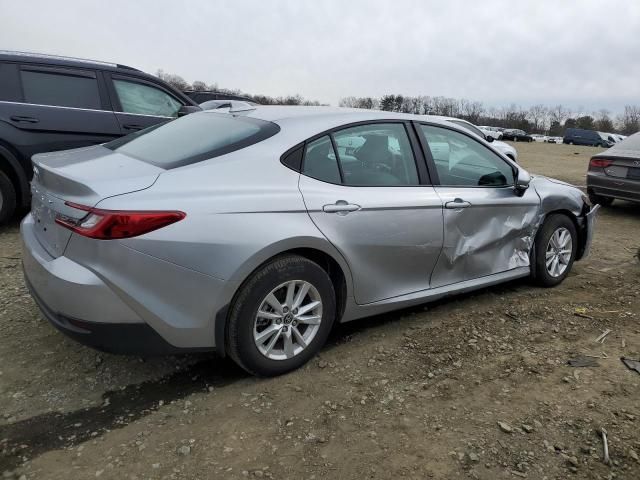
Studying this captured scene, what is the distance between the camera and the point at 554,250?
15.3ft

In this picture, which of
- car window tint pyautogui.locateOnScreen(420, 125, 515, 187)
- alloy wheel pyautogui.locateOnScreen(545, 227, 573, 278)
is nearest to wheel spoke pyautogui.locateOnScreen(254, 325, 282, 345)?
car window tint pyautogui.locateOnScreen(420, 125, 515, 187)

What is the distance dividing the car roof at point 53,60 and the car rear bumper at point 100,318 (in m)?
3.81

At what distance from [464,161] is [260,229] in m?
1.99

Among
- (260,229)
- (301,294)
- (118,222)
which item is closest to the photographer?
(118,222)

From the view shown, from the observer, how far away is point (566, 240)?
15.6 ft

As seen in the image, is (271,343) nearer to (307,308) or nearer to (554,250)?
(307,308)

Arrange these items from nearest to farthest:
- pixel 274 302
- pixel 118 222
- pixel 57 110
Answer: pixel 118 222 < pixel 274 302 < pixel 57 110

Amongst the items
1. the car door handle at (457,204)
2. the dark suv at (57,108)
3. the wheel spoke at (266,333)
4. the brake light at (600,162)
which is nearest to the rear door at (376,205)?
the car door handle at (457,204)

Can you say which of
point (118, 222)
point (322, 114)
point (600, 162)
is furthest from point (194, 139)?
point (600, 162)

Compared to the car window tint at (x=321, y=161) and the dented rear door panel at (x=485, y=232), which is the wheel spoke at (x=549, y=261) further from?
the car window tint at (x=321, y=161)

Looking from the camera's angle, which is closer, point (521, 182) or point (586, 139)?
point (521, 182)

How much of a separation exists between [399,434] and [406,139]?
198 cm

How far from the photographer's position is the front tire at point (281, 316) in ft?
9.16

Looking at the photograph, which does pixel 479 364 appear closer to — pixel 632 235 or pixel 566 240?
pixel 566 240
